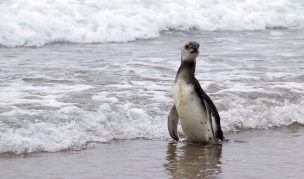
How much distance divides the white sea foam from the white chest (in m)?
6.91

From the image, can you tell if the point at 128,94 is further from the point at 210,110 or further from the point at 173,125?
the point at 210,110

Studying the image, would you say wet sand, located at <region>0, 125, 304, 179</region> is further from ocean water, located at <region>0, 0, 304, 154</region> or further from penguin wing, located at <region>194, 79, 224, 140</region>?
ocean water, located at <region>0, 0, 304, 154</region>

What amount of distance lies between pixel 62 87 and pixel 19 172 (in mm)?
3430

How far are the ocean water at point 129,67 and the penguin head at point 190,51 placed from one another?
2.81 feet

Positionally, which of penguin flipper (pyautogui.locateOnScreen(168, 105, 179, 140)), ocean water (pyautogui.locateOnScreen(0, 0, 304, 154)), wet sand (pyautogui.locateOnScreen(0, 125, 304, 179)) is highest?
ocean water (pyautogui.locateOnScreen(0, 0, 304, 154))

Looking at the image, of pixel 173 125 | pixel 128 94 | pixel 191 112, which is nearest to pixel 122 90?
pixel 128 94

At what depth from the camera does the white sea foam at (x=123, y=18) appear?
14.6 m

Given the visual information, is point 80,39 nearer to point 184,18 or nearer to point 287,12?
point 184,18

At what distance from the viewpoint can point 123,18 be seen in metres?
16.6

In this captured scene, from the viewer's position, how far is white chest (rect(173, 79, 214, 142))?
280 inches

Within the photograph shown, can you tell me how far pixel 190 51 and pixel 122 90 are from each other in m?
2.04

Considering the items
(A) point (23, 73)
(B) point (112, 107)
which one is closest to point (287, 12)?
(A) point (23, 73)

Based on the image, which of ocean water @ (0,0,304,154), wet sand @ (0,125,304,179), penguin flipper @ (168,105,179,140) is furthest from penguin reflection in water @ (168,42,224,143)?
ocean water @ (0,0,304,154)

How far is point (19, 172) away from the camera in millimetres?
5738
